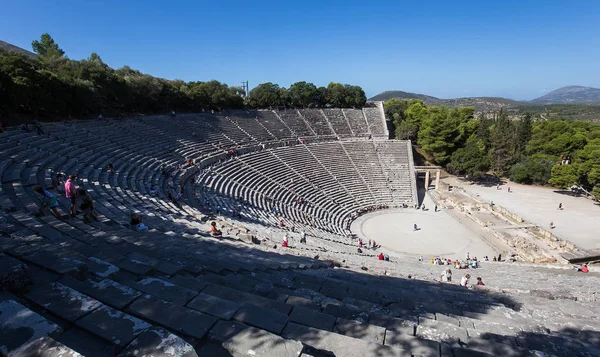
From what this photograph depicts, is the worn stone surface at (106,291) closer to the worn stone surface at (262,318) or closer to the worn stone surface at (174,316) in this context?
the worn stone surface at (174,316)

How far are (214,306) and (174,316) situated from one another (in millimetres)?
448

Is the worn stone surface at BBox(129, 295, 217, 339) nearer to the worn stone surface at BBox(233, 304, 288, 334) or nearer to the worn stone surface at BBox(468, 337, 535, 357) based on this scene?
the worn stone surface at BBox(233, 304, 288, 334)

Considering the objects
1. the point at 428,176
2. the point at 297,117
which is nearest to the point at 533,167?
the point at 428,176

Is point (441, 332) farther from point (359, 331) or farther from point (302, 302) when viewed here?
point (302, 302)

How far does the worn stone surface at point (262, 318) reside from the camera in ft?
9.23

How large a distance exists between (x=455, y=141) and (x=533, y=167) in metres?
7.75

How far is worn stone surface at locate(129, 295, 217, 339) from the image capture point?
2.55m

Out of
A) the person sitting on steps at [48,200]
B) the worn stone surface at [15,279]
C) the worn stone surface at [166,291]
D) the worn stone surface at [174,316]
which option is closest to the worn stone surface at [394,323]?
the worn stone surface at [174,316]

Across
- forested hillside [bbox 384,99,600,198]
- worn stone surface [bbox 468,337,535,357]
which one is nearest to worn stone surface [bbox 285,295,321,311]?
worn stone surface [bbox 468,337,535,357]

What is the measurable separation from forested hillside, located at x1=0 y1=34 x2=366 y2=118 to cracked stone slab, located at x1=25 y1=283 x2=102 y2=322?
19.6 metres

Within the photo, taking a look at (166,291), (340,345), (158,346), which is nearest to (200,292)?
(166,291)

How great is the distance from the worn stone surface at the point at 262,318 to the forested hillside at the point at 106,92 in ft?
68.3

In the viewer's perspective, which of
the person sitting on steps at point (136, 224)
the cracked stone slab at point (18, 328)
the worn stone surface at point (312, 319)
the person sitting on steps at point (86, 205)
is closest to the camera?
the cracked stone slab at point (18, 328)

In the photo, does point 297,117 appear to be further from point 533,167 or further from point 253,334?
point 253,334
